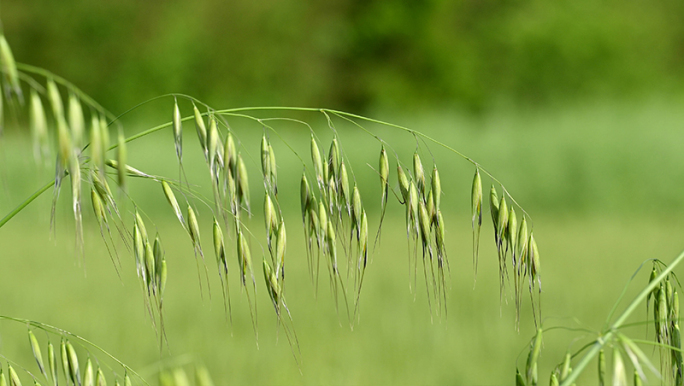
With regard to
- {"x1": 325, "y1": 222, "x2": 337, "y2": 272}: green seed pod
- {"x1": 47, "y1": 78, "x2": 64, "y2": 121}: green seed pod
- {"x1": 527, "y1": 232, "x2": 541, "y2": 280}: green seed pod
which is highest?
{"x1": 47, "y1": 78, "x2": 64, "y2": 121}: green seed pod

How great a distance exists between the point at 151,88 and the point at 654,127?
55.2 feet

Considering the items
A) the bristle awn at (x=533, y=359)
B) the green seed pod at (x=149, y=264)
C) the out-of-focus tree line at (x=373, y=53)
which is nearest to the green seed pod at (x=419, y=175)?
the bristle awn at (x=533, y=359)

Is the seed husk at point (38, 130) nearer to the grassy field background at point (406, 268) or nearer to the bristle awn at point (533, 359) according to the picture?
the grassy field background at point (406, 268)

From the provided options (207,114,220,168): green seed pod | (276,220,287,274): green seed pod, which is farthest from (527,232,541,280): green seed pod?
(207,114,220,168): green seed pod

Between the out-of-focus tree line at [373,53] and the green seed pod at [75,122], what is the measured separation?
19.4m

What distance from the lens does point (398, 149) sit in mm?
8828

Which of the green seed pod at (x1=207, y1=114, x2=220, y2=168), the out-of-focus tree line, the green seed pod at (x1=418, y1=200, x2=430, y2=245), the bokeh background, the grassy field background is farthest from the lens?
the out-of-focus tree line

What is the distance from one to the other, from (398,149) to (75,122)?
8.28 m

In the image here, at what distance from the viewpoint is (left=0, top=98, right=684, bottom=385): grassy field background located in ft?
8.54

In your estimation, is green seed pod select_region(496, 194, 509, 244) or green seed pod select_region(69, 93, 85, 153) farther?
green seed pod select_region(496, 194, 509, 244)

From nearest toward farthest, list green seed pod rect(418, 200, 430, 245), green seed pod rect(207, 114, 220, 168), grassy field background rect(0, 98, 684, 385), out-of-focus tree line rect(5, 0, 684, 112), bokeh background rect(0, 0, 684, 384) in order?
green seed pod rect(207, 114, 220, 168) → green seed pod rect(418, 200, 430, 245) → grassy field background rect(0, 98, 684, 385) → bokeh background rect(0, 0, 684, 384) → out-of-focus tree line rect(5, 0, 684, 112)

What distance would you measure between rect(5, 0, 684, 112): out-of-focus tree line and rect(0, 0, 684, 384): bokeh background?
74 mm

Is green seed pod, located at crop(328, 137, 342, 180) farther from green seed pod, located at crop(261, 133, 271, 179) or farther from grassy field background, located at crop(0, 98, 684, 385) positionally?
grassy field background, located at crop(0, 98, 684, 385)

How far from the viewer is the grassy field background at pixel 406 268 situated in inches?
102
